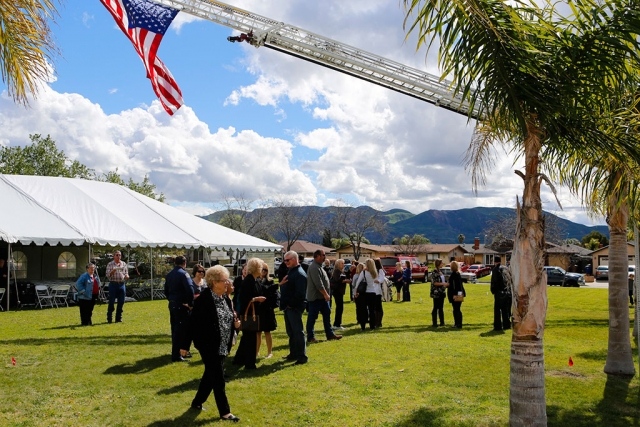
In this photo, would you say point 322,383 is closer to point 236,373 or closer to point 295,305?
point 236,373

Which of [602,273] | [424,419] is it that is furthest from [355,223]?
[424,419]

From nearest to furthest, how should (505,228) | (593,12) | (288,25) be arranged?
A: (593,12), (288,25), (505,228)

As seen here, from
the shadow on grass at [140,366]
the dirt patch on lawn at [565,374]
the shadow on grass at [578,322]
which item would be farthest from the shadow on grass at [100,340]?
the shadow on grass at [578,322]

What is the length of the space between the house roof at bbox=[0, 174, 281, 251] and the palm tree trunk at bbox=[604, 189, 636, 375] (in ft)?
51.3

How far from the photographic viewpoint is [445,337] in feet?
37.2

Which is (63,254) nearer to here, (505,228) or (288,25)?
(288,25)

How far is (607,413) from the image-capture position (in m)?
6.10

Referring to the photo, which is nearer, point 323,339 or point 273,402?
point 273,402

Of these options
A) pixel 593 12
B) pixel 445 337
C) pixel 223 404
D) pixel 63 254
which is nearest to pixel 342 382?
pixel 223 404

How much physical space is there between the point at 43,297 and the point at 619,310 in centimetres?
1680

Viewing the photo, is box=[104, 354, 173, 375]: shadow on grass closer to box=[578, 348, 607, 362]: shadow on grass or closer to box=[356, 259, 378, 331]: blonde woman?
box=[356, 259, 378, 331]: blonde woman

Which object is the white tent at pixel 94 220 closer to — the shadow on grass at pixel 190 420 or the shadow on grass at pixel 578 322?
the shadow on grass at pixel 578 322

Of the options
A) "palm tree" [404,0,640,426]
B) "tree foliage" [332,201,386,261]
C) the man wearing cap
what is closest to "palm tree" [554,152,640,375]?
"palm tree" [404,0,640,426]

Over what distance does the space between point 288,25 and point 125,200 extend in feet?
45.9
